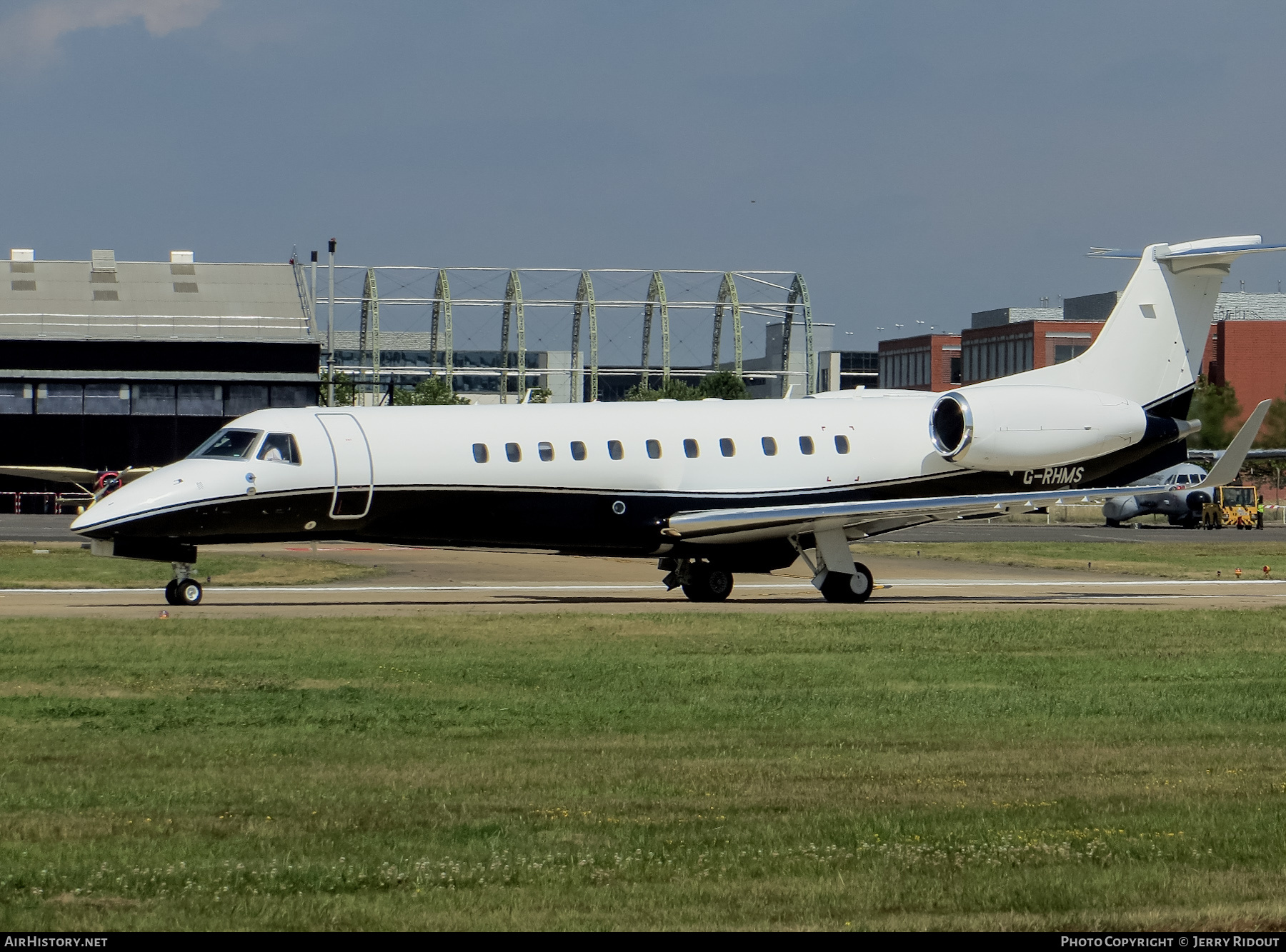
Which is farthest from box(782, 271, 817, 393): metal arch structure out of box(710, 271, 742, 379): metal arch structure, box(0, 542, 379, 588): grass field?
box(0, 542, 379, 588): grass field

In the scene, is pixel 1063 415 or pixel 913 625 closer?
pixel 913 625

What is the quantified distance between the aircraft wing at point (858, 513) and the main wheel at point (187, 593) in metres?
8.31

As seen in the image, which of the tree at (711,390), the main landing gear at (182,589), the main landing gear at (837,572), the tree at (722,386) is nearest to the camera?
the main landing gear at (182,589)

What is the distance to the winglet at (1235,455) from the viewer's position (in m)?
29.0

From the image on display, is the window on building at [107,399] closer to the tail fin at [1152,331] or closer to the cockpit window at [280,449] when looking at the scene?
the cockpit window at [280,449]

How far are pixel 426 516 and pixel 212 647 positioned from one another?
7678 mm

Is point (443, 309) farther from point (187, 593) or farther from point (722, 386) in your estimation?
point (187, 593)

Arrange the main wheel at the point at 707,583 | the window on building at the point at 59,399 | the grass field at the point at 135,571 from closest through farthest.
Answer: the main wheel at the point at 707,583 → the grass field at the point at 135,571 → the window on building at the point at 59,399

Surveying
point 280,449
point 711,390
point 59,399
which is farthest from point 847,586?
point 711,390

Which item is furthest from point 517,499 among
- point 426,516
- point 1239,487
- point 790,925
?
point 1239,487

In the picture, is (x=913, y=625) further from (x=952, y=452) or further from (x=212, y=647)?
(x=212, y=647)

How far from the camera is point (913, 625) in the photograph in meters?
24.9

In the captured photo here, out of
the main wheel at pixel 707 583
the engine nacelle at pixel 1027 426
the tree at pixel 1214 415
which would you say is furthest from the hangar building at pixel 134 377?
the engine nacelle at pixel 1027 426

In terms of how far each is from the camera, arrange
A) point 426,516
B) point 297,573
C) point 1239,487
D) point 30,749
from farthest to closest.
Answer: point 1239,487 → point 297,573 → point 426,516 → point 30,749
